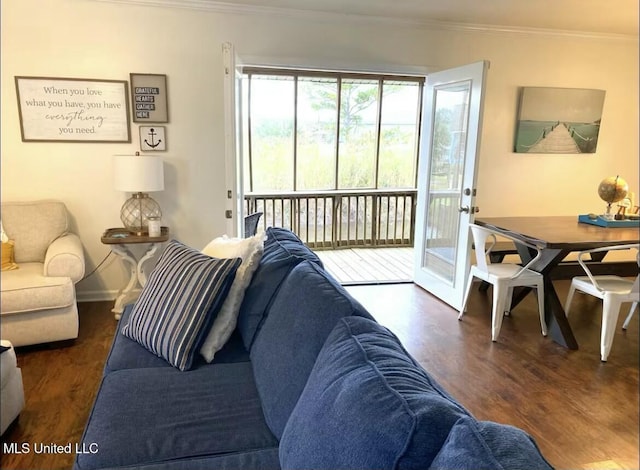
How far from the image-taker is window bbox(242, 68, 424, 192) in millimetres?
5211

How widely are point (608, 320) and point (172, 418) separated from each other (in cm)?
240

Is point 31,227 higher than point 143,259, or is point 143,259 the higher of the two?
point 31,227

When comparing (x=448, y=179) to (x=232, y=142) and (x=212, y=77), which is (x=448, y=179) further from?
(x=212, y=77)

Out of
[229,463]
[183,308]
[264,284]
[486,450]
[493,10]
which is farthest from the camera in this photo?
[493,10]

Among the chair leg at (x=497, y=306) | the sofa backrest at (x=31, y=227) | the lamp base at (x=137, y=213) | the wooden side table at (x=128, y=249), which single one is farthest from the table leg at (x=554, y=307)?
the sofa backrest at (x=31, y=227)

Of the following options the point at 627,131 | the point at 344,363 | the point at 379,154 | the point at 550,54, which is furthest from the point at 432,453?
the point at 379,154

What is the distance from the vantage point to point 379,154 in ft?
18.5

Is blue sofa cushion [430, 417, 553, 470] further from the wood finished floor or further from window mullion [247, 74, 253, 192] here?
window mullion [247, 74, 253, 192]

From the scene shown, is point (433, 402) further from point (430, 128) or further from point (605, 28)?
point (605, 28)

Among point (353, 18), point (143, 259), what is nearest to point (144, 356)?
point (143, 259)

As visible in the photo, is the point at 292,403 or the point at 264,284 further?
the point at 264,284

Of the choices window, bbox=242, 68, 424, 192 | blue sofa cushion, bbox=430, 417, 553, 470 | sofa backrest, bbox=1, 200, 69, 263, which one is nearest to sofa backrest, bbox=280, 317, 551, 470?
blue sofa cushion, bbox=430, 417, 553, 470

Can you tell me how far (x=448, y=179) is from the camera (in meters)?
3.53

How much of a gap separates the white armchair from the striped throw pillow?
1.03m
